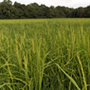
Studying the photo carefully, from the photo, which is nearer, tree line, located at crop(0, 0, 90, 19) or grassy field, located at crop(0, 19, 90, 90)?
grassy field, located at crop(0, 19, 90, 90)

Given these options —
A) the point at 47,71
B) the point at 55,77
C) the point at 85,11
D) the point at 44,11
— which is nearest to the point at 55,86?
the point at 55,77

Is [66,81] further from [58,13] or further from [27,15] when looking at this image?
[58,13]

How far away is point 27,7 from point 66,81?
134 feet

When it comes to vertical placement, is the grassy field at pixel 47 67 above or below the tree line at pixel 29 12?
below

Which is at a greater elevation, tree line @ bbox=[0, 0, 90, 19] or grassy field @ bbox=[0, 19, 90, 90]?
tree line @ bbox=[0, 0, 90, 19]

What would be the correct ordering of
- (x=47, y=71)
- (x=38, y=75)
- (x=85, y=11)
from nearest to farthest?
(x=38, y=75) < (x=47, y=71) < (x=85, y=11)

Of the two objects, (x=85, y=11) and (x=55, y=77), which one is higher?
(x=85, y=11)

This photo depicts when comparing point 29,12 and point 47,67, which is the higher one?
point 29,12

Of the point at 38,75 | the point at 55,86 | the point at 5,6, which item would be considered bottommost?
the point at 55,86

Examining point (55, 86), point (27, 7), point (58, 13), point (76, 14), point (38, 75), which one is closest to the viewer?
point (38, 75)

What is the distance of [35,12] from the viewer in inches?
1531

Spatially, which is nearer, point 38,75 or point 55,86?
point 38,75

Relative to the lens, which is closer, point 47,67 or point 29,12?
point 47,67

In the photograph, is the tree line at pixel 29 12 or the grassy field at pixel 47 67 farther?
the tree line at pixel 29 12
